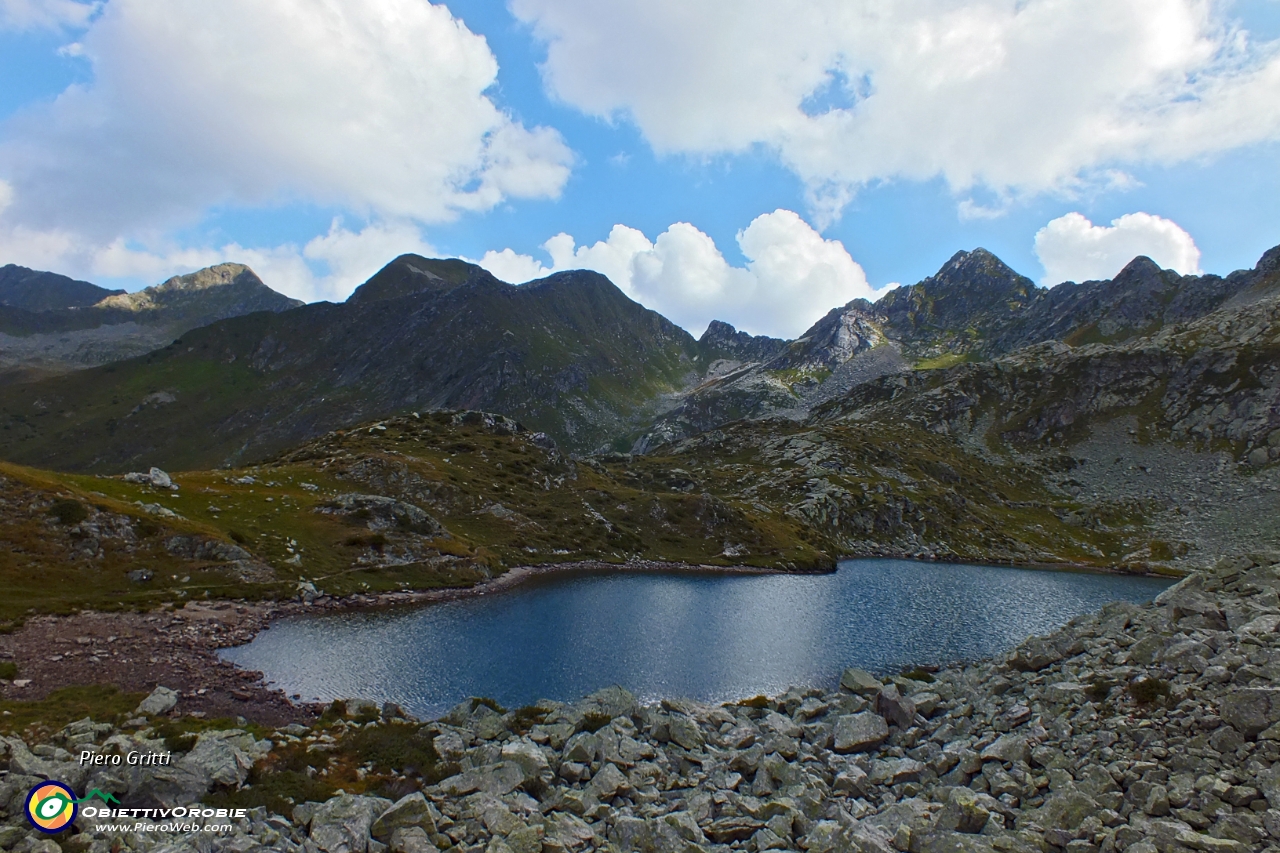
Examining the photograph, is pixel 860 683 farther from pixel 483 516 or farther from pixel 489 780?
pixel 483 516

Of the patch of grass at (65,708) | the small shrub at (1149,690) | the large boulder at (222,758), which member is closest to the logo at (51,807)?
the large boulder at (222,758)

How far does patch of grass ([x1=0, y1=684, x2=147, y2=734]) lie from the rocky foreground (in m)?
2.18

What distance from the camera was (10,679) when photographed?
1528 inches

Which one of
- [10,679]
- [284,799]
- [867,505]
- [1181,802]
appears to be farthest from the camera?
[867,505]

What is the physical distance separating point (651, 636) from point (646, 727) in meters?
32.4

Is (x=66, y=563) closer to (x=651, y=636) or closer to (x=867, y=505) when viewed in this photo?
(x=651, y=636)

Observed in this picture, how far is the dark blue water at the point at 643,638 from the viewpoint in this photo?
50062mm

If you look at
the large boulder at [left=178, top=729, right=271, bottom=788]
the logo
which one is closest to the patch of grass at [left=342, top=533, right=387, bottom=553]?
the large boulder at [left=178, top=729, right=271, bottom=788]

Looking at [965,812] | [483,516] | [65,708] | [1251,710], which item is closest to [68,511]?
[65,708]

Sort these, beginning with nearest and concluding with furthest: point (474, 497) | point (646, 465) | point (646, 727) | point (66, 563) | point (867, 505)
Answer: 1. point (646, 727)
2. point (66, 563)
3. point (474, 497)
4. point (867, 505)
5. point (646, 465)

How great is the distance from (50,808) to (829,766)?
31975 millimetres

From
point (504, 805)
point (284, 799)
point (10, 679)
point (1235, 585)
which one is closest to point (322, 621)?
point (10, 679)

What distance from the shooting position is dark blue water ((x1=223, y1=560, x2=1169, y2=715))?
164ft

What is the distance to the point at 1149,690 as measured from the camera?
28.0 meters
